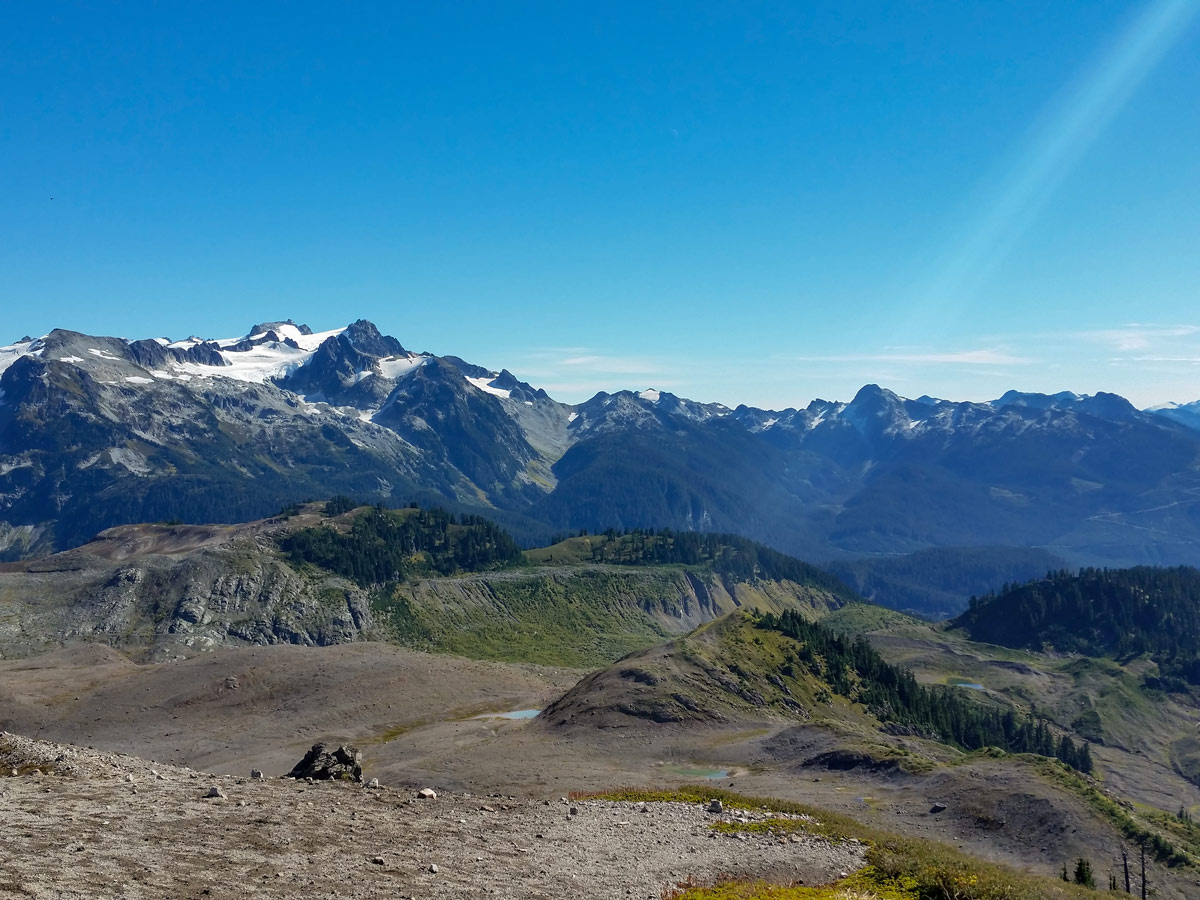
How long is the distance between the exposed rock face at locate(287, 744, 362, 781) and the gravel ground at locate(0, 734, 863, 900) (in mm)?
2724

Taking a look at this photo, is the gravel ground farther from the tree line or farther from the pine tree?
the tree line

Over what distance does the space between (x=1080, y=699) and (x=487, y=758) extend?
172 metres

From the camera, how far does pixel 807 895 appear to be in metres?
38.1

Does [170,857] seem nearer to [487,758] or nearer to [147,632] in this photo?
[487,758]

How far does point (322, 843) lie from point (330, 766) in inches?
759

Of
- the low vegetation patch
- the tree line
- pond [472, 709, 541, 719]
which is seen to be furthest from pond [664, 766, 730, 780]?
the tree line

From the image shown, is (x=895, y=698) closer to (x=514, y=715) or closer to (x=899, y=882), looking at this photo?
(x=514, y=715)

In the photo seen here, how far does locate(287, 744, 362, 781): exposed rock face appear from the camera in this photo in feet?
180

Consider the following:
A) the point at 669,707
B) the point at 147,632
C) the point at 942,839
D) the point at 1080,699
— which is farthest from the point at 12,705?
the point at 1080,699

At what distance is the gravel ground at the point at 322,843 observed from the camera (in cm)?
3206

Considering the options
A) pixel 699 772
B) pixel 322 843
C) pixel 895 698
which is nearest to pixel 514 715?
pixel 699 772

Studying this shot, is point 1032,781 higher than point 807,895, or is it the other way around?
point 807,895

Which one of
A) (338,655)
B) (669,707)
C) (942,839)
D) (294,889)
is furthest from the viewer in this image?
(338,655)

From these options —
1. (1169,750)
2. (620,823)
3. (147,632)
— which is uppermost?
(620,823)
